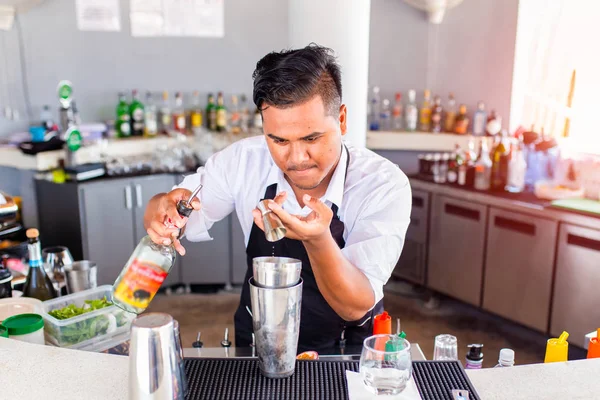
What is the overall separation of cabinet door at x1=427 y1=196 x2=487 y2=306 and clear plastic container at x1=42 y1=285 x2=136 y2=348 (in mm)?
2633

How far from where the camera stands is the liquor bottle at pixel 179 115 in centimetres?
480

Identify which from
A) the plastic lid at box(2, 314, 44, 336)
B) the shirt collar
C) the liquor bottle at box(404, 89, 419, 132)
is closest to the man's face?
the shirt collar

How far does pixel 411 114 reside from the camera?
4.70 metres

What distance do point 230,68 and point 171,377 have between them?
4.16 m

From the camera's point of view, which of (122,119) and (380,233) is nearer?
(380,233)

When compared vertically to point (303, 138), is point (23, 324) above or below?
below

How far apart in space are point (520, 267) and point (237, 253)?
→ 6.84 feet

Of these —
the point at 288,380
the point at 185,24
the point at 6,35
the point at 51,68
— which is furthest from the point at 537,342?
the point at 6,35

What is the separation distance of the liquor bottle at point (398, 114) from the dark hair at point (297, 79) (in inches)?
128

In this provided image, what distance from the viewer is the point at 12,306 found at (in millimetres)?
1815

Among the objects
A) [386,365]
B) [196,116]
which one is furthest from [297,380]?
[196,116]

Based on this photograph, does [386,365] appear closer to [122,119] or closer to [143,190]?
[143,190]

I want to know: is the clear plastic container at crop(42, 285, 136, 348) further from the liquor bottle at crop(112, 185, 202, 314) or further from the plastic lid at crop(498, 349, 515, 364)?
the plastic lid at crop(498, 349, 515, 364)

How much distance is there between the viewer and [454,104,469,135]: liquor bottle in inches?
177
